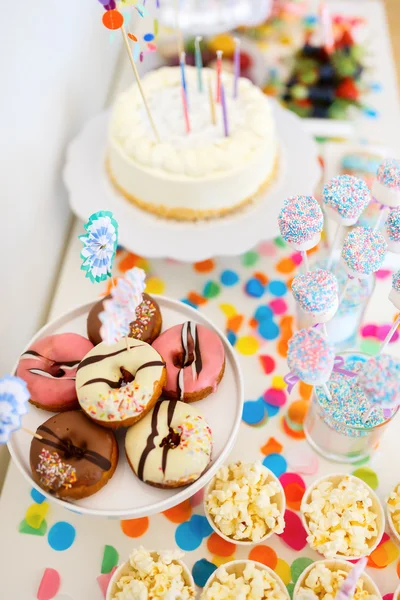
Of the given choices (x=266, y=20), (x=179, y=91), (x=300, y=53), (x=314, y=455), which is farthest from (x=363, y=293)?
(x=266, y=20)

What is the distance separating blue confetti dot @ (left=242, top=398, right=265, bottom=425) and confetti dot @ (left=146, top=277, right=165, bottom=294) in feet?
1.07

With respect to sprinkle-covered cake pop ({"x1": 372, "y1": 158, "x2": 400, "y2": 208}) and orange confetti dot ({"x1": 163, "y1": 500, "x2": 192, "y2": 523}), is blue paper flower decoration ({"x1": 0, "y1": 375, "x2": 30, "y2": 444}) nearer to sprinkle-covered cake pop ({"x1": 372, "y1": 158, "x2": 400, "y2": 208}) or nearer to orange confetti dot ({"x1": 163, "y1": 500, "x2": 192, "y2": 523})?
orange confetti dot ({"x1": 163, "y1": 500, "x2": 192, "y2": 523})

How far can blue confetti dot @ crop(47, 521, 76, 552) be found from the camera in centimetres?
97

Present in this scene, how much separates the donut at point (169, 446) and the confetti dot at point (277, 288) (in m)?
0.47

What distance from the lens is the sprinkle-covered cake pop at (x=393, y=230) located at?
33.6 inches

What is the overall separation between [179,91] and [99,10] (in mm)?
417

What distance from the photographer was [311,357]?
29.6 inches

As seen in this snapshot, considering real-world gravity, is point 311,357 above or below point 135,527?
above

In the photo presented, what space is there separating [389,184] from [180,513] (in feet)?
2.15

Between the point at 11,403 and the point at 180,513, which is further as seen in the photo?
the point at 180,513

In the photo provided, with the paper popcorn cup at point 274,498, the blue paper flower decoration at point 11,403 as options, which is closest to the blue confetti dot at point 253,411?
the paper popcorn cup at point 274,498

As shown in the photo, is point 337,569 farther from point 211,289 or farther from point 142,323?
point 211,289

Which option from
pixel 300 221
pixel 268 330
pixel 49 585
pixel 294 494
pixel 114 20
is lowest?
pixel 49 585

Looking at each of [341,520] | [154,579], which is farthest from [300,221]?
[154,579]
